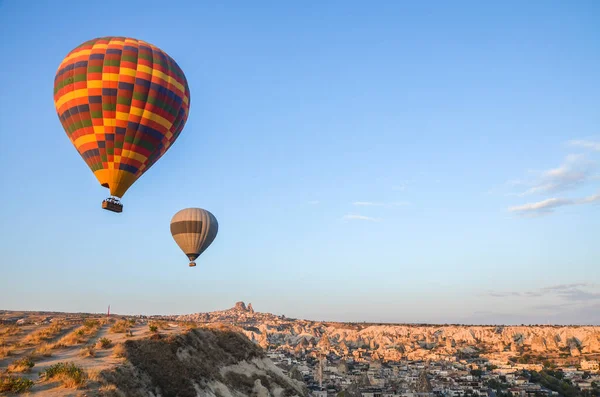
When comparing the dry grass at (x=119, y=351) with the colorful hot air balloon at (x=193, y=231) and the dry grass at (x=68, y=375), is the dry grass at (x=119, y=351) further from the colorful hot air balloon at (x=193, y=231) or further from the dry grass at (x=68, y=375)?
the colorful hot air balloon at (x=193, y=231)

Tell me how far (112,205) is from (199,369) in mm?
13520

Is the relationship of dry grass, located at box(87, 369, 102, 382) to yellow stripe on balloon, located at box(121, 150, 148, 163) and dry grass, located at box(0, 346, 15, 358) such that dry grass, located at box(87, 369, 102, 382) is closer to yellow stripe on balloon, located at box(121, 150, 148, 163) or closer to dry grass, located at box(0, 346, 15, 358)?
dry grass, located at box(0, 346, 15, 358)

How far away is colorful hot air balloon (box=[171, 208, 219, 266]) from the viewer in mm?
51656

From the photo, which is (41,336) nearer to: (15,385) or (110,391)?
(110,391)

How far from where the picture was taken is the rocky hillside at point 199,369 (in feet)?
71.2

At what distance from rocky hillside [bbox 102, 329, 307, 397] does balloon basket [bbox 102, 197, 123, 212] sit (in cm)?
1021

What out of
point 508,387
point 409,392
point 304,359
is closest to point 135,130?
point 409,392

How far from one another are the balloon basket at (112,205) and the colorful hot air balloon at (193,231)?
17047 mm

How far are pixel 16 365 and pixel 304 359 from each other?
14456 cm

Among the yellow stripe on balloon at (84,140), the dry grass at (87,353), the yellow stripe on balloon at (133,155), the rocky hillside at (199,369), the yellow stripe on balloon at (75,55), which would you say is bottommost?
the rocky hillside at (199,369)

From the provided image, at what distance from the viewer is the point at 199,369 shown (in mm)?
29188

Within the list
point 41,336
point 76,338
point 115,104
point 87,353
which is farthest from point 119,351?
point 115,104

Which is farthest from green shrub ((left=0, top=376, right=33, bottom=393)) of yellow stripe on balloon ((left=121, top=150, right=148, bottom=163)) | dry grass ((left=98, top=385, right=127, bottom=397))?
yellow stripe on balloon ((left=121, top=150, right=148, bottom=163))

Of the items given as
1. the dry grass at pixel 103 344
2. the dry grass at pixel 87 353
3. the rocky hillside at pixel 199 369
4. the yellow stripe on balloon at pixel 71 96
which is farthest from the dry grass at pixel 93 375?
the yellow stripe on balloon at pixel 71 96
